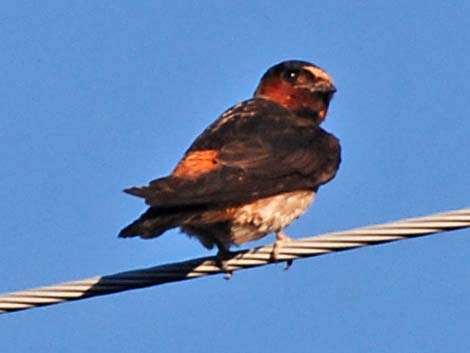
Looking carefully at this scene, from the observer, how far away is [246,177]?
6281 millimetres

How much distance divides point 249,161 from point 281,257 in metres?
1.20

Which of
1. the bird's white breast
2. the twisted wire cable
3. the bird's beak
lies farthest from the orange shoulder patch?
the bird's beak

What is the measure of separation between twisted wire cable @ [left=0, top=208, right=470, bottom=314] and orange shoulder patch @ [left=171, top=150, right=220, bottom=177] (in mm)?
811

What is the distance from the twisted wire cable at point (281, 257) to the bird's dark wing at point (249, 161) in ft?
1.40

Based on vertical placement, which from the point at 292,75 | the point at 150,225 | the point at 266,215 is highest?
the point at 292,75

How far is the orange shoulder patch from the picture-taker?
6.15m

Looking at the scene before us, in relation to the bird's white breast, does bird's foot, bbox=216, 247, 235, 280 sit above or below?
below

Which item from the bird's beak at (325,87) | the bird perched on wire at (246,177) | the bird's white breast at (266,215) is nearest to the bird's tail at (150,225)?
the bird perched on wire at (246,177)

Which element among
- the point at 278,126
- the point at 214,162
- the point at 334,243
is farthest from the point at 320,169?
the point at 334,243

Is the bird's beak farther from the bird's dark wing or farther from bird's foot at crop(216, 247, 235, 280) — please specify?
bird's foot at crop(216, 247, 235, 280)

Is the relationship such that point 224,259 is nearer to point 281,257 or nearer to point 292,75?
point 281,257


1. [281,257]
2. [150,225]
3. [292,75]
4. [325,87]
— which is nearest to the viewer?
[281,257]

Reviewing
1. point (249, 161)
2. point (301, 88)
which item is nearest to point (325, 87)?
point (301, 88)

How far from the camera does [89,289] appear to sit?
506 centimetres
